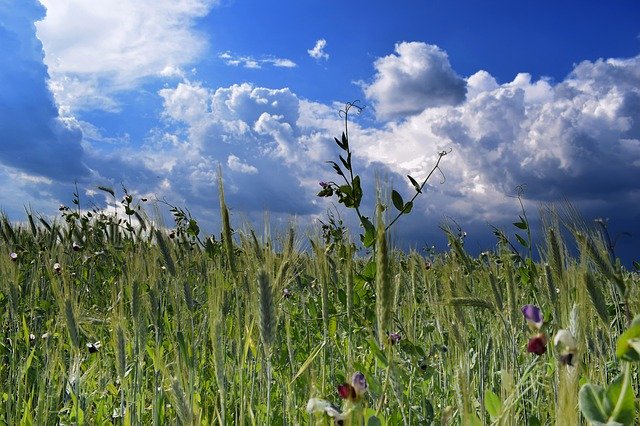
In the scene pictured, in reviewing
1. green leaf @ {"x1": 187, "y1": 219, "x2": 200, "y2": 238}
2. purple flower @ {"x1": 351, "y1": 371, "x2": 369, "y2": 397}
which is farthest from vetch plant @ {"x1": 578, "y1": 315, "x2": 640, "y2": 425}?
green leaf @ {"x1": 187, "y1": 219, "x2": 200, "y2": 238}

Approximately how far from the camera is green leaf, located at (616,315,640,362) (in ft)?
2.58

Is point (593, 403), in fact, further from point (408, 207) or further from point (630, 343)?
point (408, 207)

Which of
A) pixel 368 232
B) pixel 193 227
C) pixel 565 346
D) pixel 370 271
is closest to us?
pixel 565 346

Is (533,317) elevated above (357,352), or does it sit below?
above

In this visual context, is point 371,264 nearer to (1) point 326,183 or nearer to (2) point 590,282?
(1) point 326,183

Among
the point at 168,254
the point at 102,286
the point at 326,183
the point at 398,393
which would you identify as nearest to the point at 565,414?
the point at 398,393

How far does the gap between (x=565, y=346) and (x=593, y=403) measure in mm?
88

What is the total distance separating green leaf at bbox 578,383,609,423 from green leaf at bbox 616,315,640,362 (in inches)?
2.4

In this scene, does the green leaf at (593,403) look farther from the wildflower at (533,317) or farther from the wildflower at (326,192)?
the wildflower at (326,192)

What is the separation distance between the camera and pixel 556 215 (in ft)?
6.58

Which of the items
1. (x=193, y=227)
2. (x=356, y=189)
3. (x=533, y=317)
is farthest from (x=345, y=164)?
(x=193, y=227)

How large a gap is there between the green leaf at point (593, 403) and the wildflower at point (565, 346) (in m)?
0.06

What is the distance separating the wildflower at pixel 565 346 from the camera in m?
0.88

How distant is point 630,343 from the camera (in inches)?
31.2
